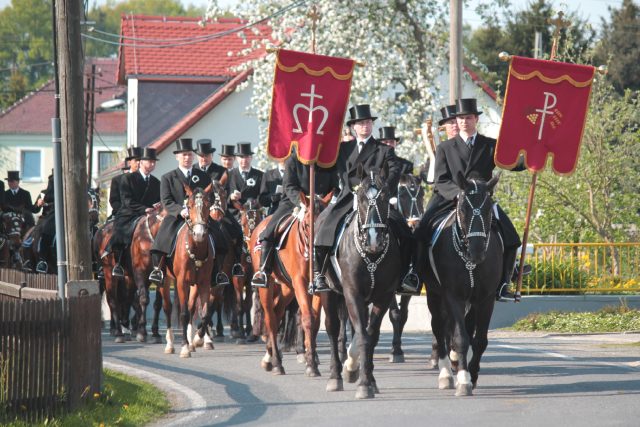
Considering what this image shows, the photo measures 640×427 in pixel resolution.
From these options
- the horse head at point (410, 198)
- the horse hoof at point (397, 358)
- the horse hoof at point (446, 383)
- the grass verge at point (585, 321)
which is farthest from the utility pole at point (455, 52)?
the horse hoof at point (446, 383)

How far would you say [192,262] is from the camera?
17688mm

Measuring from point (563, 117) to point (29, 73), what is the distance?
10661 centimetres

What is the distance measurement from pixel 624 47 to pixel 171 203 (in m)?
45.4

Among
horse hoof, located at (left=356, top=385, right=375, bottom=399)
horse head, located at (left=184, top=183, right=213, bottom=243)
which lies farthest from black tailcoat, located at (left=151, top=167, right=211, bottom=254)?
horse hoof, located at (left=356, top=385, right=375, bottom=399)

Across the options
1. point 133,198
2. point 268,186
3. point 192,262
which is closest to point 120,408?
point 192,262

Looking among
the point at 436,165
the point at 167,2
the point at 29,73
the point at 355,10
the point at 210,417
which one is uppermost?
the point at 167,2

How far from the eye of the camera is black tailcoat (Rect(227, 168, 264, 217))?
67.7 ft

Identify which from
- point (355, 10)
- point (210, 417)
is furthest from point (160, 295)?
point (355, 10)

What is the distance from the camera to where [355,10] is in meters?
37.3

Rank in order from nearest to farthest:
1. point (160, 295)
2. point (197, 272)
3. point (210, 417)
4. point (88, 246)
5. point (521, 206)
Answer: point (210, 417)
point (88, 246)
point (197, 272)
point (160, 295)
point (521, 206)

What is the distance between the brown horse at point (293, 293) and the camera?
14.4m

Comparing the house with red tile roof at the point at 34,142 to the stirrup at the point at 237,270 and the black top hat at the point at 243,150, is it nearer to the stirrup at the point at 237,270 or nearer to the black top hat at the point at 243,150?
the black top hat at the point at 243,150

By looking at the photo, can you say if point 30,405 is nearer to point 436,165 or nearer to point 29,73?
point 436,165

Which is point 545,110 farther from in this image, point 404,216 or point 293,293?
point 293,293
